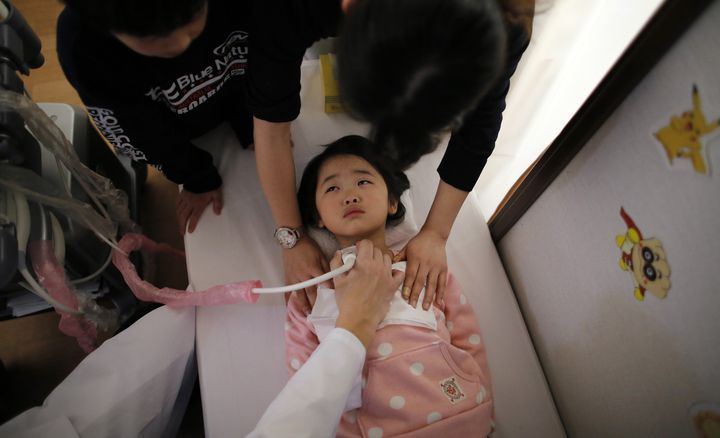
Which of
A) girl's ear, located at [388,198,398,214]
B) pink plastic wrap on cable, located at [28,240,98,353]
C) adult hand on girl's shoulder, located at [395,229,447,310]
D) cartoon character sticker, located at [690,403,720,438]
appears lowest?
cartoon character sticker, located at [690,403,720,438]

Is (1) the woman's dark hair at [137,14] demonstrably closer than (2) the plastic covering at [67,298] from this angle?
Yes

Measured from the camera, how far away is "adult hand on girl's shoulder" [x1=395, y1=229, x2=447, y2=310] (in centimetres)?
93

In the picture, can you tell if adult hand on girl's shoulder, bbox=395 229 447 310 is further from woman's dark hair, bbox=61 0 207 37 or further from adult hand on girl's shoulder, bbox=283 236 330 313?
woman's dark hair, bbox=61 0 207 37

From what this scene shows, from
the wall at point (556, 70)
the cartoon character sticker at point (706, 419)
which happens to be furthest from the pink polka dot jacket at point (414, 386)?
the wall at point (556, 70)

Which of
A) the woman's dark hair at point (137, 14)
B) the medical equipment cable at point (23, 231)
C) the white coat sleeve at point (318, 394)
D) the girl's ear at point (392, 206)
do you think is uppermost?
the woman's dark hair at point (137, 14)

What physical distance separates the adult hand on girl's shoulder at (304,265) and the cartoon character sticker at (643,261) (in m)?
0.63

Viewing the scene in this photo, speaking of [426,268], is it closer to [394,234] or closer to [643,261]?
[394,234]

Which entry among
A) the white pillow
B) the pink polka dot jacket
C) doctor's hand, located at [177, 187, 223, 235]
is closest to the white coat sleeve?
the pink polka dot jacket

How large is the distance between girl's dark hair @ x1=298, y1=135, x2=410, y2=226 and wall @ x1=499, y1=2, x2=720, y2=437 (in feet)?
1.11

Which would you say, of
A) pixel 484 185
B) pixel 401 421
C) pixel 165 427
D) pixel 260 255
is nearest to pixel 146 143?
pixel 260 255

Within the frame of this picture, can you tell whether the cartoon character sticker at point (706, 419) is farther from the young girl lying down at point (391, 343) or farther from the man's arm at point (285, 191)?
the man's arm at point (285, 191)

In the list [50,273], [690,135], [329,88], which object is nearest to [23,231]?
[50,273]

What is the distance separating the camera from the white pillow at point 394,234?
109 centimetres

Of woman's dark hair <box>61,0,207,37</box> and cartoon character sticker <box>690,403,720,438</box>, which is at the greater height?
woman's dark hair <box>61,0,207,37</box>
